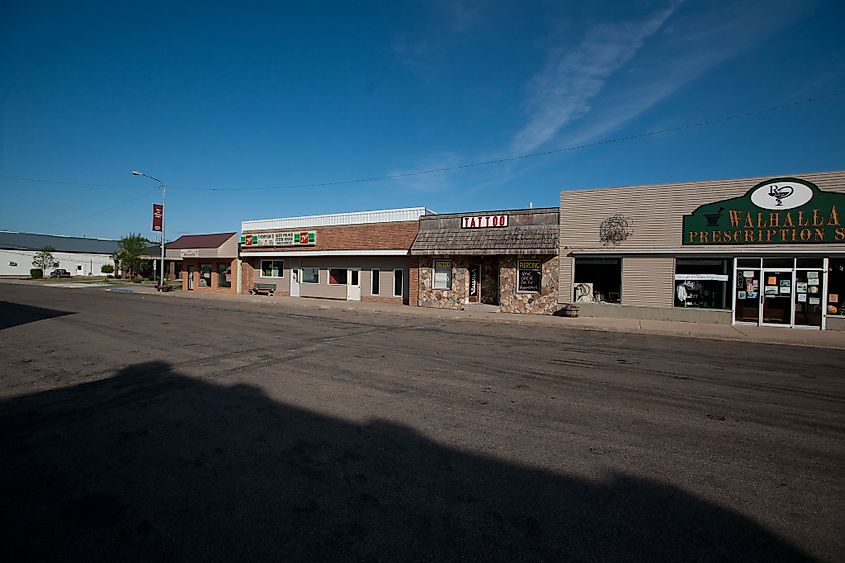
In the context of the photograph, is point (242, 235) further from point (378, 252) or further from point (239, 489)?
point (239, 489)

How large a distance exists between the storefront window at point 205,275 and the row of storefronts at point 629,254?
12393mm

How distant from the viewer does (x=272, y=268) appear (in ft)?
98.1

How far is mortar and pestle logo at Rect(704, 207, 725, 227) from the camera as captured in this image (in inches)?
660

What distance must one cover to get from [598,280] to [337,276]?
51.3ft

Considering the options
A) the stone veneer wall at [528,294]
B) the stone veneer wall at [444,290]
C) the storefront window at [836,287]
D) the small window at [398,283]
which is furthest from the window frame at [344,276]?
the storefront window at [836,287]

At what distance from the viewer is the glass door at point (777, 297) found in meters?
16.0

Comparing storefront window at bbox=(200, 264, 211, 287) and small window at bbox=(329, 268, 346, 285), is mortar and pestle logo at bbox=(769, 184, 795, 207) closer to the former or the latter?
small window at bbox=(329, 268, 346, 285)

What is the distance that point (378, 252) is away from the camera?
77.7 ft

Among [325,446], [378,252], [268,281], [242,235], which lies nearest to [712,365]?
[325,446]

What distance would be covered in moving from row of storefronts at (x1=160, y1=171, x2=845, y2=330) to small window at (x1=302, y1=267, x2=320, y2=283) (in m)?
1.57

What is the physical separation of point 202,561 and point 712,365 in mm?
10244

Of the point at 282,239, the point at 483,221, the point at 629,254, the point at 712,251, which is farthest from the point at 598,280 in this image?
the point at 282,239

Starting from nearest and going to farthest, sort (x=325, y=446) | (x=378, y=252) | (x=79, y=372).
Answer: (x=325, y=446) → (x=79, y=372) → (x=378, y=252)

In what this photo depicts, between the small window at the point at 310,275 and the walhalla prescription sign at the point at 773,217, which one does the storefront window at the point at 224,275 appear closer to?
the small window at the point at 310,275
